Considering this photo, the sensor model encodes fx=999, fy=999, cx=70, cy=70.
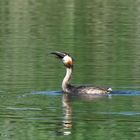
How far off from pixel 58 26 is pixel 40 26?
0.94 m

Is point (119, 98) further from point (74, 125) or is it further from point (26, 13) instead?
point (26, 13)

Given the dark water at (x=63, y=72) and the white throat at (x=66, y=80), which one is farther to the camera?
the white throat at (x=66, y=80)

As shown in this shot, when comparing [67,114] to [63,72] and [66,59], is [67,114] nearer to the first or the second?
[66,59]

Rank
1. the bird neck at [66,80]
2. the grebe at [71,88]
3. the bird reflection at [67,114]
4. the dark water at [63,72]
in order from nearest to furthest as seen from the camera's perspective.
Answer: the bird reflection at [67,114], the dark water at [63,72], the grebe at [71,88], the bird neck at [66,80]

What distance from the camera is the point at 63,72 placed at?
26078mm

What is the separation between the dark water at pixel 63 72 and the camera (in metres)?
18.3

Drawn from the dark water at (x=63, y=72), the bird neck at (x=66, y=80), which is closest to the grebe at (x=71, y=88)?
the bird neck at (x=66, y=80)

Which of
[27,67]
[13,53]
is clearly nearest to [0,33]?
[13,53]

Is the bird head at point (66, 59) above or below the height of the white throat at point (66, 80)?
above

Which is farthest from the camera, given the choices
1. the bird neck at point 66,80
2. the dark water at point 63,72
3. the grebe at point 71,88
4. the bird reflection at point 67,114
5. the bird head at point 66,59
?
the bird head at point 66,59

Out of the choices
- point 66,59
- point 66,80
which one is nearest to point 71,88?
point 66,80

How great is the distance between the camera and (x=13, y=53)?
30109mm

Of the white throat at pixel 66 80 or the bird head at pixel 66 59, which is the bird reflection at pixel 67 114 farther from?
the bird head at pixel 66 59

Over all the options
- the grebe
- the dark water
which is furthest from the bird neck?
the dark water
